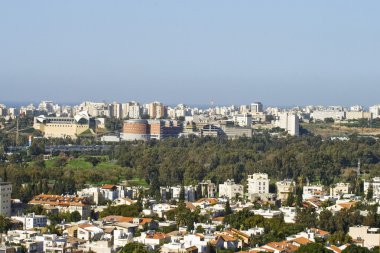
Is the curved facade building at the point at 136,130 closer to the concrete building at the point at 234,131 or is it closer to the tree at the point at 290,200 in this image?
the concrete building at the point at 234,131

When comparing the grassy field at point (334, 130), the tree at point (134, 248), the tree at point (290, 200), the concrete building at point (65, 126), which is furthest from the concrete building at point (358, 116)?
the tree at point (134, 248)

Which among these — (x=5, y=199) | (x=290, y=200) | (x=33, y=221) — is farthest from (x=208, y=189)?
(x=33, y=221)

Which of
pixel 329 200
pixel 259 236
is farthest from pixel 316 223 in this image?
pixel 329 200

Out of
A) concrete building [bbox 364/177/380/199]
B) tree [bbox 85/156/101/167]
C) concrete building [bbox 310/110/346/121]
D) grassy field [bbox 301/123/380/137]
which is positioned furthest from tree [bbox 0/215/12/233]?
concrete building [bbox 310/110/346/121]

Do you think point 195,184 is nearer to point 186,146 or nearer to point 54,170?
point 54,170

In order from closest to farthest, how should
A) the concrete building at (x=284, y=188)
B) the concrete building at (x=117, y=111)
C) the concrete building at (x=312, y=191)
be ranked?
the concrete building at (x=312, y=191)
the concrete building at (x=284, y=188)
the concrete building at (x=117, y=111)

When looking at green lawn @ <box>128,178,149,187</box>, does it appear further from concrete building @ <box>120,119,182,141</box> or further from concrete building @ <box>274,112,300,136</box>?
concrete building @ <box>274,112,300,136</box>

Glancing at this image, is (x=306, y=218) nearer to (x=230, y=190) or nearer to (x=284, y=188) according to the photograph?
(x=284, y=188)
